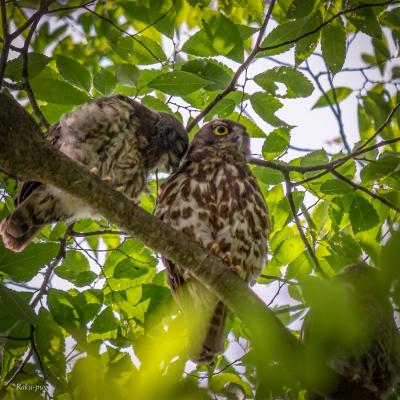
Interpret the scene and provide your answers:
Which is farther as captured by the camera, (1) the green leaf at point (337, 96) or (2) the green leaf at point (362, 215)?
(1) the green leaf at point (337, 96)

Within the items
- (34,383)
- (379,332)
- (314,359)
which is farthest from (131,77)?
(314,359)

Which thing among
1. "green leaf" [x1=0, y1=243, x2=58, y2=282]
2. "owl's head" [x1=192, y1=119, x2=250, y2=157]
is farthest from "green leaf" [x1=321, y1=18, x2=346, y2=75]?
"green leaf" [x1=0, y1=243, x2=58, y2=282]

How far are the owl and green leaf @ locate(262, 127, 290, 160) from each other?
0.42 meters

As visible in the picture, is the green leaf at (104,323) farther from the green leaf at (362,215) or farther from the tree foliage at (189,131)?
the green leaf at (362,215)

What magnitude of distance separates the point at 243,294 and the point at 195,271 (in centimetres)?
32

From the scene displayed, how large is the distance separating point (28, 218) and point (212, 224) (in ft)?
4.36

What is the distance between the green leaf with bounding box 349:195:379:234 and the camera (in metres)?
3.11

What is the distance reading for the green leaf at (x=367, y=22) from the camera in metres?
2.89

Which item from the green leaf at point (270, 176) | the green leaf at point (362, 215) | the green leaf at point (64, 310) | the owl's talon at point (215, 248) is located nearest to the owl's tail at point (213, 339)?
the owl's talon at point (215, 248)

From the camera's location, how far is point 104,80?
3254 mm

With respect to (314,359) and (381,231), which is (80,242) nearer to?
(381,231)

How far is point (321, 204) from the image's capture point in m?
3.80

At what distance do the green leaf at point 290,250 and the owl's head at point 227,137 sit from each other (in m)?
1.02

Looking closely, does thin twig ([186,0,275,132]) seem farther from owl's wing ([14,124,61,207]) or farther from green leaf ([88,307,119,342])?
green leaf ([88,307,119,342])
